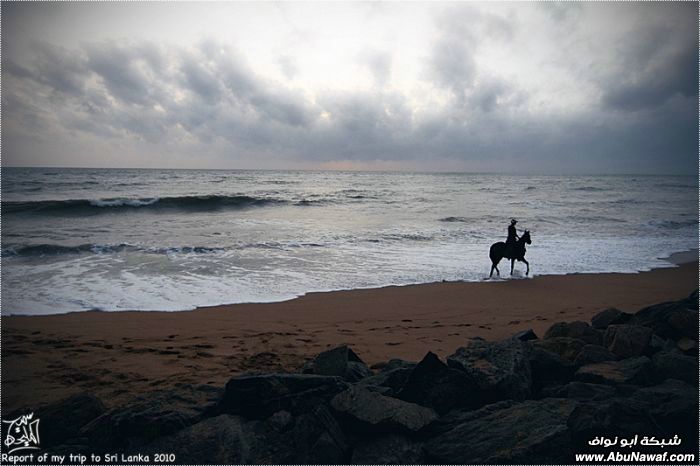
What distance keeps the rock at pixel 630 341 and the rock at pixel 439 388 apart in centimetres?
250

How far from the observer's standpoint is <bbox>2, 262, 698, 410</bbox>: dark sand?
17.7ft

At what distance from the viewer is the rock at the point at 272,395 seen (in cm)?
372

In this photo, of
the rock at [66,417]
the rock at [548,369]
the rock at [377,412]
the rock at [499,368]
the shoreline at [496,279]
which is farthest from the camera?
the shoreline at [496,279]

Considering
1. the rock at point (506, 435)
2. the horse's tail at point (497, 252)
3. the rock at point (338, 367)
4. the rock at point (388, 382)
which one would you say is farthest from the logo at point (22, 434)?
the horse's tail at point (497, 252)

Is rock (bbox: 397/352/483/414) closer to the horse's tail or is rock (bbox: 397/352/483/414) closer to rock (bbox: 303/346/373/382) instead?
rock (bbox: 303/346/373/382)

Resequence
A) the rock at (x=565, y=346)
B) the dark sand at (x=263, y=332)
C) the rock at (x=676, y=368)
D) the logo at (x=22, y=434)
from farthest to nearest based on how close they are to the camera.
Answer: the dark sand at (x=263, y=332) → the rock at (x=565, y=346) → the rock at (x=676, y=368) → the logo at (x=22, y=434)

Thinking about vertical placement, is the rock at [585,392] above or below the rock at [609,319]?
above

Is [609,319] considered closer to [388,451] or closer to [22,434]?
[388,451]

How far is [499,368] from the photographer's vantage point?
4.12m

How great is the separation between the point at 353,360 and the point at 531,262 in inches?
455

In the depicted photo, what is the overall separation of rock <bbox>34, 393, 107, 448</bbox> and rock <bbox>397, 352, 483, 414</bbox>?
3107 mm

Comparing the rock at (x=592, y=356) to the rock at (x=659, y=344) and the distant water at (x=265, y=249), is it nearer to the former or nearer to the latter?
the rock at (x=659, y=344)

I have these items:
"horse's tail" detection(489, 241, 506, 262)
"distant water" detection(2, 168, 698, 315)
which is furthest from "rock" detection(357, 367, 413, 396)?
"horse's tail" detection(489, 241, 506, 262)

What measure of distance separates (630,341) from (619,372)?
1062 mm
